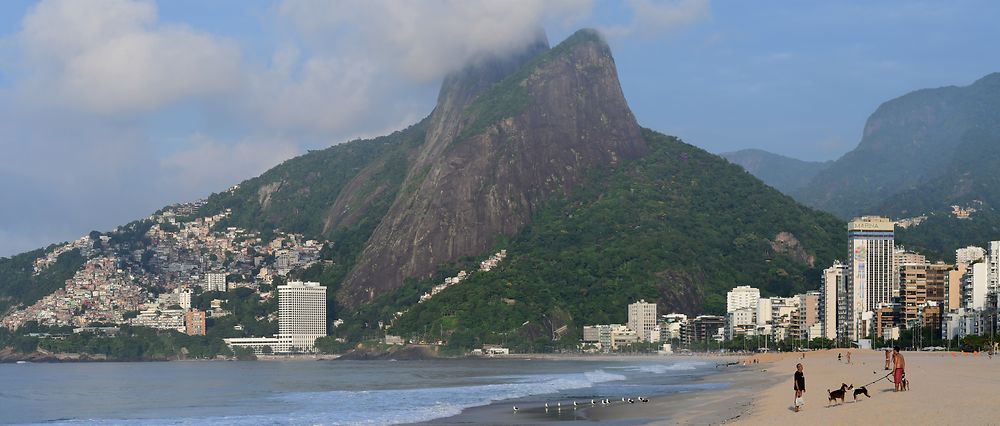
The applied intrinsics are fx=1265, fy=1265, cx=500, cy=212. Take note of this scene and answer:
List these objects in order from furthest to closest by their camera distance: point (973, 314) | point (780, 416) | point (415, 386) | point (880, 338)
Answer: point (880, 338)
point (973, 314)
point (415, 386)
point (780, 416)

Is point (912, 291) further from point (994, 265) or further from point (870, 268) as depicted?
point (994, 265)

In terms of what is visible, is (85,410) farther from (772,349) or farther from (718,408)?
(772,349)

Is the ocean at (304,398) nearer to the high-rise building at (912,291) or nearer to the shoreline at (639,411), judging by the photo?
the shoreline at (639,411)

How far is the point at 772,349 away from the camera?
182m

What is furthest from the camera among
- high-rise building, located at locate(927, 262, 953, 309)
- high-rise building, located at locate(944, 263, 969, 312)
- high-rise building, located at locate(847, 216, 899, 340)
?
high-rise building, located at locate(847, 216, 899, 340)

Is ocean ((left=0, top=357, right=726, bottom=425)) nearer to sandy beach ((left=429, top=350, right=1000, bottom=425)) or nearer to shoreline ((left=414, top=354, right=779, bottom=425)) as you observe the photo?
shoreline ((left=414, top=354, right=779, bottom=425))

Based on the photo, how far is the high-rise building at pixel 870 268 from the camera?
182750mm

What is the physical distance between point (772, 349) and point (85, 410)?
421 ft

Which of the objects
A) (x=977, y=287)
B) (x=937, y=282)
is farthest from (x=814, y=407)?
(x=937, y=282)

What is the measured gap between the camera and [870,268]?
18788 centimetres

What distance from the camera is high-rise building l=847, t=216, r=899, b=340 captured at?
182750 mm

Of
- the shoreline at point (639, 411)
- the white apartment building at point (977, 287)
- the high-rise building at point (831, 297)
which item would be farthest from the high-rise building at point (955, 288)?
the shoreline at point (639, 411)

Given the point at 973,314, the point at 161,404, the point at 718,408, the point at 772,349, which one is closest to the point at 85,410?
the point at 161,404

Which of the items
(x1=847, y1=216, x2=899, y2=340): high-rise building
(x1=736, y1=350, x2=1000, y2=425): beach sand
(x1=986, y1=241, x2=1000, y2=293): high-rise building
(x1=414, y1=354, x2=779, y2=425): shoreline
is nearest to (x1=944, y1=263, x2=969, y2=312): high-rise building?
(x1=986, y1=241, x2=1000, y2=293): high-rise building
